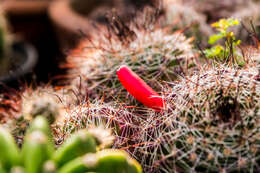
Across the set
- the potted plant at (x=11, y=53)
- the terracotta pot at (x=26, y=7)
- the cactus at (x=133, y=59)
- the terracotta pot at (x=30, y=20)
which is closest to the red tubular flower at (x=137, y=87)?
the cactus at (x=133, y=59)

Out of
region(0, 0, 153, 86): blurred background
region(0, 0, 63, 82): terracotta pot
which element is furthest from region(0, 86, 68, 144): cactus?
region(0, 0, 63, 82): terracotta pot

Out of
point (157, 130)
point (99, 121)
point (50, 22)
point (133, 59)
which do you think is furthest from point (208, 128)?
point (50, 22)

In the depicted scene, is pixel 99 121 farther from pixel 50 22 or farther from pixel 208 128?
pixel 50 22

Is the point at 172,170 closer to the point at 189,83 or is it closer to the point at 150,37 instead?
the point at 189,83

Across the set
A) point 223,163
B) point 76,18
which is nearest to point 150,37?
point 223,163

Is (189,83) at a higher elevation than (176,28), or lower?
lower

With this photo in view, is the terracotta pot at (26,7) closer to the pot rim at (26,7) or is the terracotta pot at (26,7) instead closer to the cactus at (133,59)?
the pot rim at (26,7)
